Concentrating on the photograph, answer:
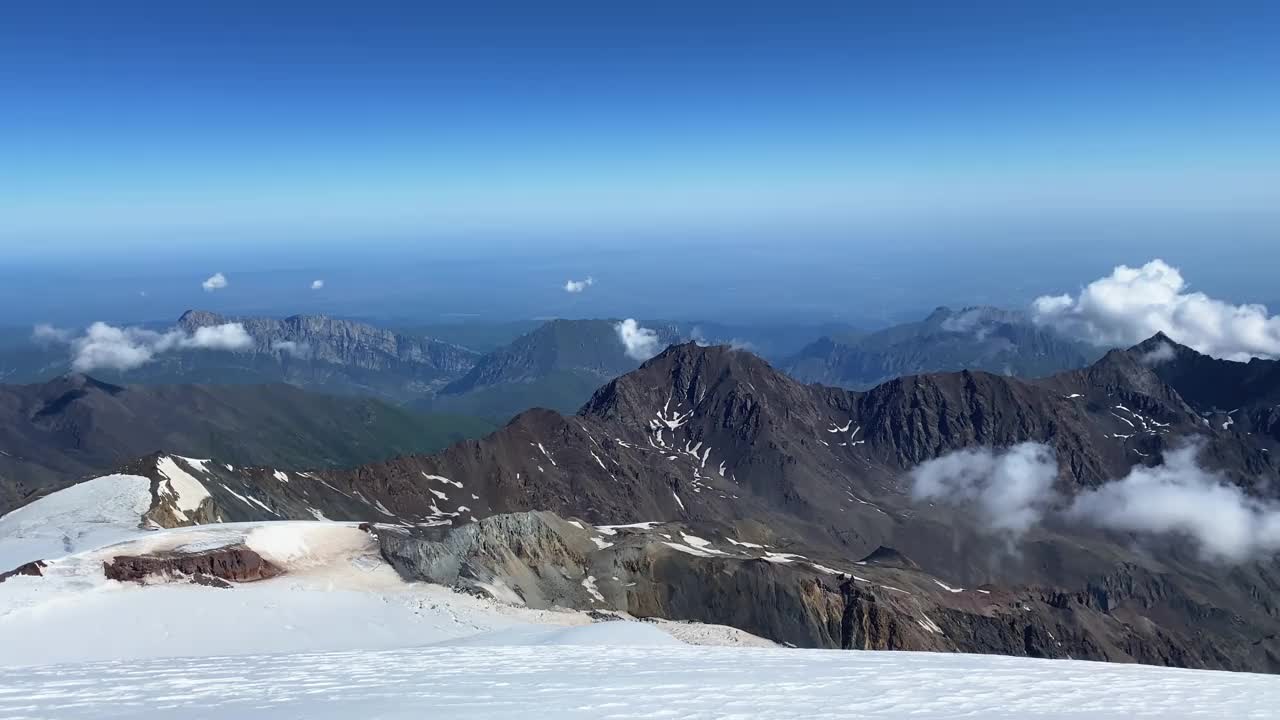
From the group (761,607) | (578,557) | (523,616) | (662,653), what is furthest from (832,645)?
(662,653)

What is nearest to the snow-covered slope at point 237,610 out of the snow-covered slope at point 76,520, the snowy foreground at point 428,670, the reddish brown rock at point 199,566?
the snowy foreground at point 428,670

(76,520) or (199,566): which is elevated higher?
(76,520)

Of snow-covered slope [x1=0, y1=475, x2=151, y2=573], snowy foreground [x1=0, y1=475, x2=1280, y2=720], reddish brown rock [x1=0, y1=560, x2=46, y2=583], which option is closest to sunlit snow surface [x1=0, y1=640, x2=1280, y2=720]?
snowy foreground [x1=0, y1=475, x2=1280, y2=720]

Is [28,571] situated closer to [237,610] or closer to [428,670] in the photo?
[237,610]

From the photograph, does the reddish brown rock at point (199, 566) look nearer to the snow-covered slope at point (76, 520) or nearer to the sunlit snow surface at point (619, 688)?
the snow-covered slope at point (76, 520)

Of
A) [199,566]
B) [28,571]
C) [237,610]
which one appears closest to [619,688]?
[237,610]

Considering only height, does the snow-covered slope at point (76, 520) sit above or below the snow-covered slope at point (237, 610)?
above

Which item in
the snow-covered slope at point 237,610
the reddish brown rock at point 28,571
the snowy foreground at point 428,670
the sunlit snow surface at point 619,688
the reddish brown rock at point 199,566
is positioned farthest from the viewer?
the reddish brown rock at point 199,566

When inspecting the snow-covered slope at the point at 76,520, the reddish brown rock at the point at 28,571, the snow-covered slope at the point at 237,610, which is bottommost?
the snow-covered slope at the point at 237,610
